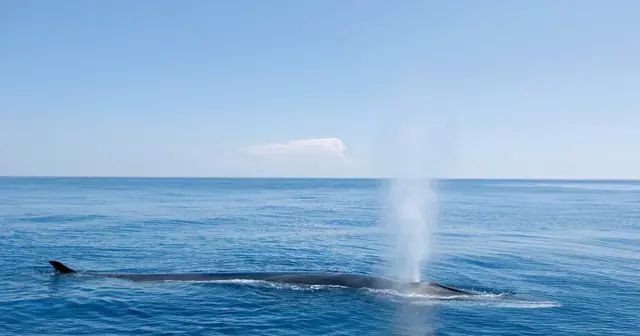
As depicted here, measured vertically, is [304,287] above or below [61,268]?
below

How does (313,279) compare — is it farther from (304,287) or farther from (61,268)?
(61,268)

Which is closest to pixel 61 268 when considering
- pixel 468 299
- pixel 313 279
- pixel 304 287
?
pixel 304 287

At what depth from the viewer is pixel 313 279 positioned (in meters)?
41.9

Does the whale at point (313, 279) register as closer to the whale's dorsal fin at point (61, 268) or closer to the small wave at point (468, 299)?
the whale's dorsal fin at point (61, 268)

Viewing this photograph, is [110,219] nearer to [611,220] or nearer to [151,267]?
[151,267]

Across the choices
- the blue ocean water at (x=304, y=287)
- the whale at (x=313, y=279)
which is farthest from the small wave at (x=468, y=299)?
the whale at (x=313, y=279)

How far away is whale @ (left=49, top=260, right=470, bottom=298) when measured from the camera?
128ft

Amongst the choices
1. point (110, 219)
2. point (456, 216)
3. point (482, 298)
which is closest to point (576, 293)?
point (482, 298)

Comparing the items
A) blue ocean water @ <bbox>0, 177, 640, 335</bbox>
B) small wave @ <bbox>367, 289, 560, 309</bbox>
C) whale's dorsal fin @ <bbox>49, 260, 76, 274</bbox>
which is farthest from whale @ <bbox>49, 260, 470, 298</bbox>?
blue ocean water @ <bbox>0, 177, 640, 335</bbox>

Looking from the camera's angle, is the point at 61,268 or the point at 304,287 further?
the point at 61,268

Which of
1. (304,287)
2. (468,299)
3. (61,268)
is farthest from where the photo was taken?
(61,268)

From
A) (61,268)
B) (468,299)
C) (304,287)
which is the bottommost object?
(304,287)

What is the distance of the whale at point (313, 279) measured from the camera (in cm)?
3900

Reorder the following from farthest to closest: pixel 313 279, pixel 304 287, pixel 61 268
→ 1. pixel 61 268
2. pixel 313 279
3. pixel 304 287
